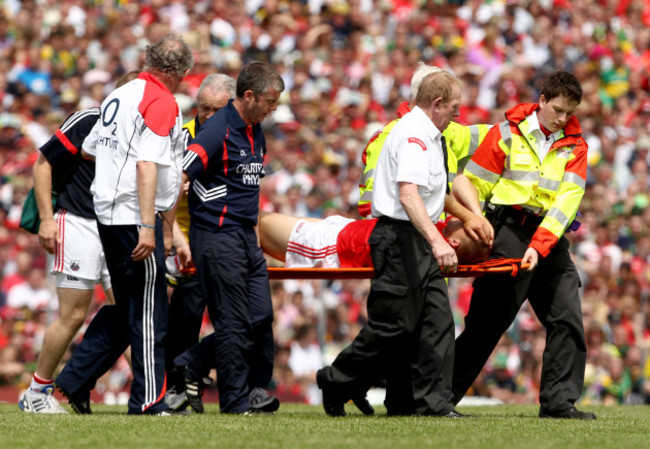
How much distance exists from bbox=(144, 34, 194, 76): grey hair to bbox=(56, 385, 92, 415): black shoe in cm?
215

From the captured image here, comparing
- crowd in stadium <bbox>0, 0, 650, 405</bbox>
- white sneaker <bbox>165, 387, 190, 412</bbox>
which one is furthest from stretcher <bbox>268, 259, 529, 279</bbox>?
crowd in stadium <bbox>0, 0, 650, 405</bbox>

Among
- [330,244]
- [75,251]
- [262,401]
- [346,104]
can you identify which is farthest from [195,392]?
[346,104]

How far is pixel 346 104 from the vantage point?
15492mm

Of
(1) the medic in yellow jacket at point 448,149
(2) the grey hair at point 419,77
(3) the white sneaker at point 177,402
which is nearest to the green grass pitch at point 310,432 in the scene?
(3) the white sneaker at point 177,402

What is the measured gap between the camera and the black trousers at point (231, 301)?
679 cm

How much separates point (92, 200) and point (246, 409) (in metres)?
1.73

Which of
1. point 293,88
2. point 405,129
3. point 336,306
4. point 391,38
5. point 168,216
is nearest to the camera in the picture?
point 405,129

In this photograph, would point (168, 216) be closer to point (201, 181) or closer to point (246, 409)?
point (201, 181)

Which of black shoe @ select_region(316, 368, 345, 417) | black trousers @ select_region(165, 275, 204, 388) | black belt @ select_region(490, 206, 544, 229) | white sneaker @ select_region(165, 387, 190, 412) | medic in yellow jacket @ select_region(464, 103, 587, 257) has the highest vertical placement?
medic in yellow jacket @ select_region(464, 103, 587, 257)

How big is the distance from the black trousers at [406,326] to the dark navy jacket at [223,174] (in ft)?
3.25

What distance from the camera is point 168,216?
22.0ft

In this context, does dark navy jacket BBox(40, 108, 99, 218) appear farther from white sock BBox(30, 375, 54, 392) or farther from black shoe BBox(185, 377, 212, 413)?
black shoe BBox(185, 377, 212, 413)

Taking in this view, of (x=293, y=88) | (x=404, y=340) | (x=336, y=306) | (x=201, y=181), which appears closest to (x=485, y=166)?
(x=404, y=340)

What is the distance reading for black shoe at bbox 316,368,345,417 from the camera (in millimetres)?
6523
